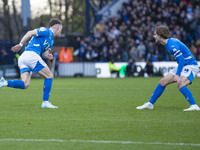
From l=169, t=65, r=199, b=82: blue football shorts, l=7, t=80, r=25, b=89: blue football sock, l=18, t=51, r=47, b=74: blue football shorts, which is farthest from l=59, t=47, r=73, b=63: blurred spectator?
l=169, t=65, r=199, b=82: blue football shorts

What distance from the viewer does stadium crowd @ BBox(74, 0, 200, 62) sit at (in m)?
28.7

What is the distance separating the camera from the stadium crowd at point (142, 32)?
28672 millimetres

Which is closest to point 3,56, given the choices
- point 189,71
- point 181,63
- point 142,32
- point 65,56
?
point 65,56

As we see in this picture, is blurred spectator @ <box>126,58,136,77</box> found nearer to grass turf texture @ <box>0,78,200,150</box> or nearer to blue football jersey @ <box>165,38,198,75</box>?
grass turf texture @ <box>0,78,200,150</box>

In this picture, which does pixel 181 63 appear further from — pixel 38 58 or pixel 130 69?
pixel 130 69

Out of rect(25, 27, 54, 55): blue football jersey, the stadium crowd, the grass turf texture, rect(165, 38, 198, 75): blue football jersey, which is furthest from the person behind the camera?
the stadium crowd

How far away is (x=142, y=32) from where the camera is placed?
1155 inches


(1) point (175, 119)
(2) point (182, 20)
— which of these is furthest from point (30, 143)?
(2) point (182, 20)

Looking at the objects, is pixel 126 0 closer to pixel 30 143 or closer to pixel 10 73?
pixel 10 73

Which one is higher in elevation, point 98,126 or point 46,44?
point 46,44

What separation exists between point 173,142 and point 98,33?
2612cm

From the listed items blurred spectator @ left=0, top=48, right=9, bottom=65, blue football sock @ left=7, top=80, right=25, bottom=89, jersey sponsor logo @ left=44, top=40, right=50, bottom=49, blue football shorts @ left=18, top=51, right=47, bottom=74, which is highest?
jersey sponsor logo @ left=44, top=40, right=50, bottom=49

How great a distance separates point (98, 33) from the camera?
31.9 m

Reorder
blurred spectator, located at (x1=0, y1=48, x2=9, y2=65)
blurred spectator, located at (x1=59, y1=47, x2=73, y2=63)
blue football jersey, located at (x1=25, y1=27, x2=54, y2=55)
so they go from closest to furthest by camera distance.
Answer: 1. blue football jersey, located at (x1=25, y1=27, x2=54, y2=55)
2. blurred spectator, located at (x1=0, y1=48, x2=9, y2=65)
3. blurred spectator, located at (x1=59, y1=47, x2=73, y2=63)
